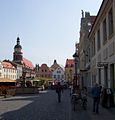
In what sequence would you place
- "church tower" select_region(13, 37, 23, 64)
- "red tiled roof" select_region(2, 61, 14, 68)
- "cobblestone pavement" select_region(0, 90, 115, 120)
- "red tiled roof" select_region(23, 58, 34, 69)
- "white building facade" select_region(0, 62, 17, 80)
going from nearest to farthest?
"cobblestone pavement" select_region(0, 90, 115, 120), "white building facade" select_region(0, 62, 17, 80), "church tower" select_region(13, 37, 23, 64), "red tiled roof" select_region(2, 61, 14, 68), "red tiled roof" select_region(23, 58, 34, 69)

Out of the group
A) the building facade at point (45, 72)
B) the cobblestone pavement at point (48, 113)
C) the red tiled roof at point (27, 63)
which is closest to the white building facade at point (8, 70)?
the building facade at point (45, 72)

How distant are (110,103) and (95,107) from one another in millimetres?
1630

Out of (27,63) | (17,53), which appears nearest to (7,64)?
(17,53)

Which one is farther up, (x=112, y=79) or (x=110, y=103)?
(x=112, y=79)

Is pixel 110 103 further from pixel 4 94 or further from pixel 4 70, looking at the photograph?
pixel 4 70

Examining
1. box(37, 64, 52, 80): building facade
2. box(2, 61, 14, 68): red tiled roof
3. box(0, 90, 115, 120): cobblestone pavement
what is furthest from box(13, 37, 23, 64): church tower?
box(0, 90, 115, 120): cobblestone pavement

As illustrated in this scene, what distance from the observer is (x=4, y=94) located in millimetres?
42719

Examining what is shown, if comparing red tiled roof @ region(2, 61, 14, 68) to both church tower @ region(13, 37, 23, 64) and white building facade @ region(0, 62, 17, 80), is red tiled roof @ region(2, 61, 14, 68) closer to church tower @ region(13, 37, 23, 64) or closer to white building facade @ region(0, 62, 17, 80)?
white building facade @ region(0, 62, 17, 80)

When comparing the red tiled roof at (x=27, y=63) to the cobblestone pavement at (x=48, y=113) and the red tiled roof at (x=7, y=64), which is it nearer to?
the red tiled roof at (x=7, y=64)

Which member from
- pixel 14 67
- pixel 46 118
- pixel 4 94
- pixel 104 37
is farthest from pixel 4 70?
pixel 46 118

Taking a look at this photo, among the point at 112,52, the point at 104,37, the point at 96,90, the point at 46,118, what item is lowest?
the point at 46,118

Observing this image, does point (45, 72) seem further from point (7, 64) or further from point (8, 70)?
point (7, 64)

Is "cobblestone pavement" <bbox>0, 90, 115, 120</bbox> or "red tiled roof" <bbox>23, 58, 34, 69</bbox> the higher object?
"red tiled roof" <bbox>23, 58, 34, 69</bbox>

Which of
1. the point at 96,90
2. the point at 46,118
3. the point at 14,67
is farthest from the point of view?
the point at 14,67
